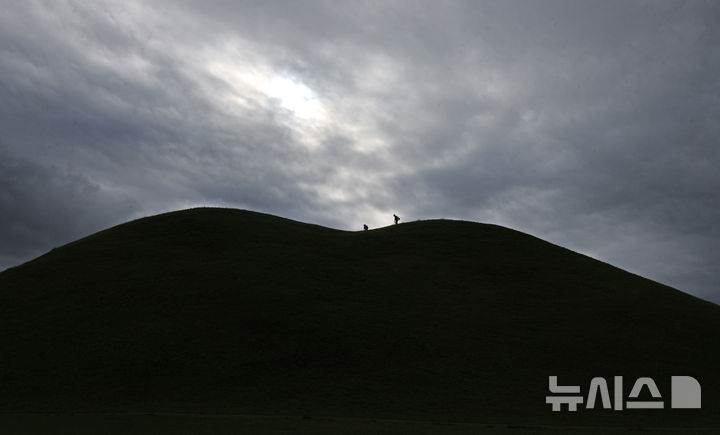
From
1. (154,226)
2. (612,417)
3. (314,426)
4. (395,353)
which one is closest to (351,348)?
(395,353)

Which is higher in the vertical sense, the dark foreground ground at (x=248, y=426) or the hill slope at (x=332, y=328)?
the hill slope at (x=332, y=328)

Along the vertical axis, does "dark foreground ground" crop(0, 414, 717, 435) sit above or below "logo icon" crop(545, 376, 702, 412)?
below

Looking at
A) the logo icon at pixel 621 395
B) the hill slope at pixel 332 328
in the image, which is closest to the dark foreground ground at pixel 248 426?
the hill slope at pixel 332 328

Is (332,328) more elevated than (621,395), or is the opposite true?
(332,328)

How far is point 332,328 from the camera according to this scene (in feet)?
101

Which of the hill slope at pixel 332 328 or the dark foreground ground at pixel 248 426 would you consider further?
the hill slope at pixel 332 328

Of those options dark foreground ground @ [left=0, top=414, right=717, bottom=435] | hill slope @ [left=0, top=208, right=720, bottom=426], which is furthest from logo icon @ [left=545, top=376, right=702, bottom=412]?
dark foreground ground @ [left=0, top=414, right=717, bottom=435]

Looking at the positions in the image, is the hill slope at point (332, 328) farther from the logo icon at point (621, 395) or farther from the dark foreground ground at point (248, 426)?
the dark foreground ground at point (248, 426)

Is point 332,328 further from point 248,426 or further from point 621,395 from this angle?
point 621,395

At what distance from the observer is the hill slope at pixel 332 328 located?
2345 cm

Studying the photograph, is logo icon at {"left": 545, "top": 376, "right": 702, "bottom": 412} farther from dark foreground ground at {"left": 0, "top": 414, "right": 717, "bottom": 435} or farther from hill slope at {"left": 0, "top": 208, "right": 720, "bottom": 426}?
dark foreground ground at {"left": 0, "top": 414, "right": 717, "bottom": 435}

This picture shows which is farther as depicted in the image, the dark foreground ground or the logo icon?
the logo icon

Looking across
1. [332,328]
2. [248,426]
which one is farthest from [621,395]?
[248,426]

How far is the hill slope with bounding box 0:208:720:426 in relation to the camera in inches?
923
